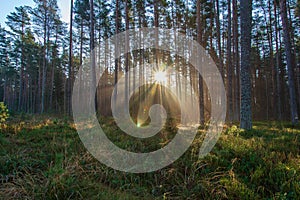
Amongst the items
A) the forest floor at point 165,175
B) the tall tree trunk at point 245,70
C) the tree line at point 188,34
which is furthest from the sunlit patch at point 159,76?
the forest floor at point 165,175

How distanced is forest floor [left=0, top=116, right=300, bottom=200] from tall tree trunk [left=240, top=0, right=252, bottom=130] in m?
1.96

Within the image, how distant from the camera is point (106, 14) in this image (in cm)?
1925

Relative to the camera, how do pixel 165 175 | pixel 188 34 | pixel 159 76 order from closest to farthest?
1. pixel 165 175
2. pixel 188 34
3. pixel 159 76

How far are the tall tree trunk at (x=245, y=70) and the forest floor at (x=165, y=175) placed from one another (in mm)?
1956

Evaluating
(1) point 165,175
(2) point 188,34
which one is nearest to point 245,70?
(1) point 165,175

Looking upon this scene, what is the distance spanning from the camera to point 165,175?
12.4 ft

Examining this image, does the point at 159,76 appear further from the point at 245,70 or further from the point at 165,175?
the point at 165,175

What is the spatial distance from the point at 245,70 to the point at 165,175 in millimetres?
5791

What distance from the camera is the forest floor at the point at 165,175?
9.77 ft

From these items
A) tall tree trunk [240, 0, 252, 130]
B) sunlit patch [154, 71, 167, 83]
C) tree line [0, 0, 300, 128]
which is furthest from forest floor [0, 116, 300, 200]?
sunlit patch [154, 71, 167, 83]

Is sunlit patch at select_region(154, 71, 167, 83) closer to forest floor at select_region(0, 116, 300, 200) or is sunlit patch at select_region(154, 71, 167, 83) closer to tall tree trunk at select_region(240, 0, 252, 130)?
tall tree trunk at select_region(240, 0, 252, 130)

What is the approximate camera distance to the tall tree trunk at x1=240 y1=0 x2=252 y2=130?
7176mm

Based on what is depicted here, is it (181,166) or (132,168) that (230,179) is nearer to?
(181,166)

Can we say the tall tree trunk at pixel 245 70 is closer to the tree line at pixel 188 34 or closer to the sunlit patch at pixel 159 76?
the tree line at pixel 188 34
